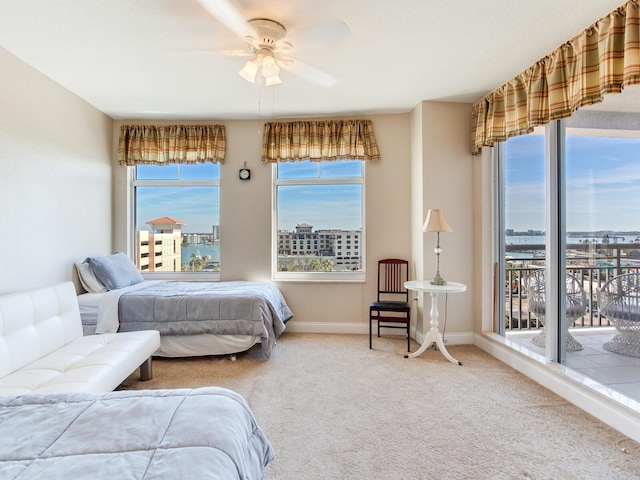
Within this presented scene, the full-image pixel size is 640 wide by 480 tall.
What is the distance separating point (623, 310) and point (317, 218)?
2.96m

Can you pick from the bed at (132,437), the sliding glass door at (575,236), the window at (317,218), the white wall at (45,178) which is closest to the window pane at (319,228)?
the window at (317,218)

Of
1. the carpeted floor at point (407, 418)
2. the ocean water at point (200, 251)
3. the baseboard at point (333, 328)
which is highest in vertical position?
the ocean water at point (200, 251)

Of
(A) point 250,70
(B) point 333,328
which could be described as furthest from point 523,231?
(A) point 250,70

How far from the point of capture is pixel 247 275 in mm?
4230

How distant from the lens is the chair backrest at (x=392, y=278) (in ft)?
13.2

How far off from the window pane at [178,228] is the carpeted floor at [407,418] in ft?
4.77

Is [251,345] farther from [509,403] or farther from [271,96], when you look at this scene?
[271,96]

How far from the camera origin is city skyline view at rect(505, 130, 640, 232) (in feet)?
7.29

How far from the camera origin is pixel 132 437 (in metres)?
1.11

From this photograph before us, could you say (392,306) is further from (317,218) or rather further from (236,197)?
(236,197)

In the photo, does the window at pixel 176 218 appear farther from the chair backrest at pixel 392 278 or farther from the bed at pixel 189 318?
the chair backrest at pixel 392 278

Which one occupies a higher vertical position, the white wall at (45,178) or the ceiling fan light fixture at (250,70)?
the ceiling fan light fixture at (250,70)

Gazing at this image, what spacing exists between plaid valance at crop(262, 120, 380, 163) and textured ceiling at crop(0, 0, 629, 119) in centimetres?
39

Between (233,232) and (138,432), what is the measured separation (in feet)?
10.6
